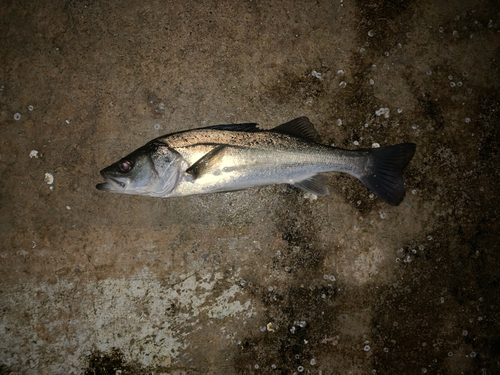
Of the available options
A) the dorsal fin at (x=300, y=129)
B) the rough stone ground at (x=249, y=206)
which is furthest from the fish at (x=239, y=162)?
the rough stone ground at (x=249, y=206)

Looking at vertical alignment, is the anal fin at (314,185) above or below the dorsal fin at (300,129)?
below

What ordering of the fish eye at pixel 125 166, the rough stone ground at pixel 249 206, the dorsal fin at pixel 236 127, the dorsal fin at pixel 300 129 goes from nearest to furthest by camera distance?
1. the fish eye at pixel 125 166
2. the dorsal fin at pixel 236 127
3. the dorsal fin at pixel 300 129
4. the rough stone ground at pixel 249 206

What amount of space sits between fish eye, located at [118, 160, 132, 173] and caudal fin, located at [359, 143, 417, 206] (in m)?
2.46

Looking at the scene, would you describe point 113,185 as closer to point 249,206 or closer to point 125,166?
point 125,166

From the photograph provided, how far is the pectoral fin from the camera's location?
2.68 metres

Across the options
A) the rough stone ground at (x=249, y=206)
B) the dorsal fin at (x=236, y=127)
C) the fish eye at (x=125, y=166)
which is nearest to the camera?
the fish eye at (x=125, y=166)

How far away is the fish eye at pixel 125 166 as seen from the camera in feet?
8.73

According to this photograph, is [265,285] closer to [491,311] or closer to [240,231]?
[240,231]

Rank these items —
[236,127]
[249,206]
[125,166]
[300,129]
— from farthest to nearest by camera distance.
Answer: [249,206]
[300,129]
[236,127]
[125,166]

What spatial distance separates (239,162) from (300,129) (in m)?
0.83

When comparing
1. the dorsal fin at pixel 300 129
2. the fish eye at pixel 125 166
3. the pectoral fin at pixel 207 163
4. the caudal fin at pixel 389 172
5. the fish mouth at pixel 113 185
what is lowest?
the caudal fin at pixel 389 172

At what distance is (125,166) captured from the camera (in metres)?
2.67

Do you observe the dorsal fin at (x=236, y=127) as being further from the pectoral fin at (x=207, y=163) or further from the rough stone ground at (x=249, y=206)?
the rough stone ground at (x=249, y=206)

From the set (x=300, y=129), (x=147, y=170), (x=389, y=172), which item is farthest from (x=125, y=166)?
(x=389, y=172)
